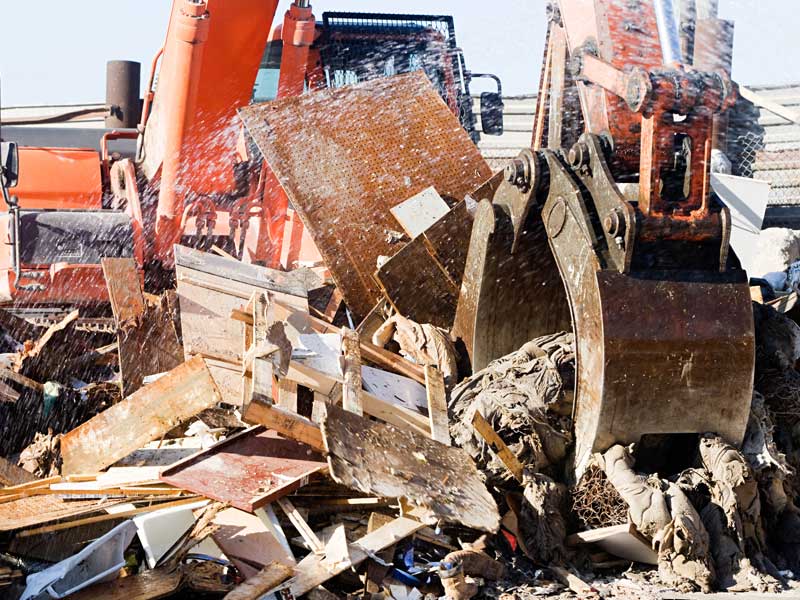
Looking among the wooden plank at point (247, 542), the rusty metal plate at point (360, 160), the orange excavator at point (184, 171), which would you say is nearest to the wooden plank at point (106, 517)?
the wooden plank at point (247, 542)

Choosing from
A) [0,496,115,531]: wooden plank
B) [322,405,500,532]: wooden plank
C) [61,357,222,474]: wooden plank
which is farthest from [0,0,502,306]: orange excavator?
[322,405,500,532]: wooden plank

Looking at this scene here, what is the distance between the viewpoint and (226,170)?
22.0 feet

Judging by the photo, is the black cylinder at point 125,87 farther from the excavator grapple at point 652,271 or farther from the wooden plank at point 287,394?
the excavator grapple at point 652,271

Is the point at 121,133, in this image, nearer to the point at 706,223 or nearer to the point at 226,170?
the point at 226,170

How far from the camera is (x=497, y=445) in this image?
386cm

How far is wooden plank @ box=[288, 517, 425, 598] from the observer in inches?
132

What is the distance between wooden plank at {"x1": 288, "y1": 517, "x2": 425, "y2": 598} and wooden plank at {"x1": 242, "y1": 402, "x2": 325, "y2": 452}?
0.37 metres

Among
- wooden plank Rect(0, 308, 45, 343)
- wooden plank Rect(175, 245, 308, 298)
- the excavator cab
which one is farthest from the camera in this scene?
the excavator cab

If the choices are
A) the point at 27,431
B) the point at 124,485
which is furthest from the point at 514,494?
the point at 27,431

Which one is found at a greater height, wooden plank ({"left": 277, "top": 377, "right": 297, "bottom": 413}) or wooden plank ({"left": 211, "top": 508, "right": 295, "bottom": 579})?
wooden plank ({"left": 277, "top": 377, "right": 297, "bottom": 413})

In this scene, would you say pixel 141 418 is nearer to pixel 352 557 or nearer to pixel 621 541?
pixel 352 557

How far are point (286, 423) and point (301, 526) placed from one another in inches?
13.9

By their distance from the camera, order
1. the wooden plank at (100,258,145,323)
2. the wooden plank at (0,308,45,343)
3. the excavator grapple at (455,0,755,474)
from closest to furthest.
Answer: the excavator grapple at (455,0,755,474) < the wooden plank at (100,258,145,323) < the wooden plank at (0,308,45,343)

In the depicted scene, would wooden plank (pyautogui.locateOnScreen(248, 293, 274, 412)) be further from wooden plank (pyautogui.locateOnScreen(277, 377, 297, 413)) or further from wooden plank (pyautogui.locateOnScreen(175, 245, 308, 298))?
wooden plank (pyautogui.locateOnScreen(175, 245, 308, 298))
